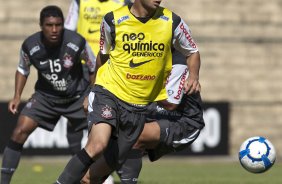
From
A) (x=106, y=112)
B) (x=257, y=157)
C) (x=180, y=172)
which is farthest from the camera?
(x=180, y=172)

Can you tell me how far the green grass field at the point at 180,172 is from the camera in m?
11.8

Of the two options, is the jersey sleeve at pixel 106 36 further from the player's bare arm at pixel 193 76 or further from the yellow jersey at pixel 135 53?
the player's bare arm at pixel 193 76

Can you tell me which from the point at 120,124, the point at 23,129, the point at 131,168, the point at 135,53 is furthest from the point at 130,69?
the point at 23,129

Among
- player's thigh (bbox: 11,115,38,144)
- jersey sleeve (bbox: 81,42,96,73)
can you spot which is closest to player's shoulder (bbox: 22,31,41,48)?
jersey sleeve (bbox: 81,42,96,73)

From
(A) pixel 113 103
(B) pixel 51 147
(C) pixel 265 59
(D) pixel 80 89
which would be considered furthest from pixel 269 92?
(A) pixel 113 103

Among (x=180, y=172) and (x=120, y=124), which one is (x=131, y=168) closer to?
(x=120, y=124)

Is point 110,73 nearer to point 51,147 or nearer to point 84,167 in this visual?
point 84,167

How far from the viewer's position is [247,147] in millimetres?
9258

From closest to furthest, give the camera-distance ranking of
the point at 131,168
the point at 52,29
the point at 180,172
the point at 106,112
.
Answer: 1. the point at 106,112
2. the point at 131,168
3. the point at 52,29
4. the point at 180,172

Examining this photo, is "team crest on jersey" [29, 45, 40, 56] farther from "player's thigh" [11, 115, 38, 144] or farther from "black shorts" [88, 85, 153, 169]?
"black shorts" [88, 85, 153, 169]

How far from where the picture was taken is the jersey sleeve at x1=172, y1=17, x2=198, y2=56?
822 centimetres

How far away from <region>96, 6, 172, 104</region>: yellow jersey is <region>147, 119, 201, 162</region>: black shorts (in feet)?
2.07

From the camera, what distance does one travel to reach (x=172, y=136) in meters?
8.88

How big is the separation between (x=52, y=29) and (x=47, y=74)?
496 mm
